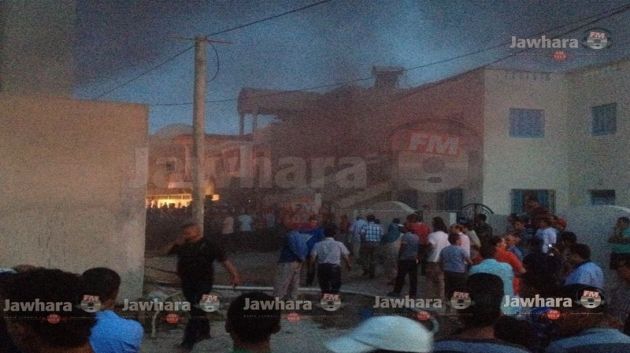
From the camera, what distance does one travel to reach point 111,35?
13.0 feet

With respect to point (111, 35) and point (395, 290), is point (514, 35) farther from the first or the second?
point (111, 35)

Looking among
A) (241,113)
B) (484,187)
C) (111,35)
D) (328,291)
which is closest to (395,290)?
(328,291)

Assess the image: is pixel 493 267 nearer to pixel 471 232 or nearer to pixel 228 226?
pixel 471 232

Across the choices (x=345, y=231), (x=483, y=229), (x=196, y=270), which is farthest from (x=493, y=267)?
(x=196, y=270)

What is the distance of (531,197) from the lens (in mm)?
4469

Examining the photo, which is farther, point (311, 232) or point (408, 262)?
point (408, 262)

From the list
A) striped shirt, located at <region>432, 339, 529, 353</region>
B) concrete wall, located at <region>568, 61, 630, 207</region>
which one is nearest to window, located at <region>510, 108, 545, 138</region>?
concrete wall, located at <region>568, 61, 630, 207</region>

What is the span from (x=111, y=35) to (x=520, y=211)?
2.84m

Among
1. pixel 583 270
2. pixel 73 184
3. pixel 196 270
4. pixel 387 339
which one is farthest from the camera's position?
pixel 583 270

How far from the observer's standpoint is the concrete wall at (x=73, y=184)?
12.1 feet

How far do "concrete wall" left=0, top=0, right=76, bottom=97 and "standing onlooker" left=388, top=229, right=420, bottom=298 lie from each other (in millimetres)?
2288

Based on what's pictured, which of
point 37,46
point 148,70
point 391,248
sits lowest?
point 391,248

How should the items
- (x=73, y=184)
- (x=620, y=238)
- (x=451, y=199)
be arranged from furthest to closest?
(x=620, y=238), (x=451, y=199), (x=73, y=184)

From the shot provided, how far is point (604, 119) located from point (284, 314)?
2.51 m
